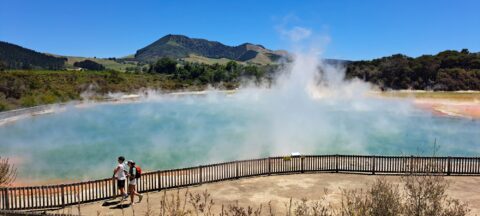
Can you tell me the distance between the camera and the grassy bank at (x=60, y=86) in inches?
2094

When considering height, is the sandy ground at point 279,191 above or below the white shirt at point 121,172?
below

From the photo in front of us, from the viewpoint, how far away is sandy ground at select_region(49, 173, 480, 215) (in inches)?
485

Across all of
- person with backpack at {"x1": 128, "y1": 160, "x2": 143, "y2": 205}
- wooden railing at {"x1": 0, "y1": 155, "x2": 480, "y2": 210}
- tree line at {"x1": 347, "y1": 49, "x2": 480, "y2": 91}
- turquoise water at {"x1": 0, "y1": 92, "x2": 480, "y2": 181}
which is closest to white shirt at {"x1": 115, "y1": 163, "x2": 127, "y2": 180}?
person with backpack at {"x1": 128, "y1": 160, "x2": 143, "y2": 205}

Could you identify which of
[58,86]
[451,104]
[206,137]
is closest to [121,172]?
[206,137]

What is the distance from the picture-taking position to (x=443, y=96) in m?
70.8

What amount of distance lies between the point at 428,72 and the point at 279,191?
81867mm

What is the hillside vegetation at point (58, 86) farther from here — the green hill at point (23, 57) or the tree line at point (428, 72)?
the green hill at point (23, 57)

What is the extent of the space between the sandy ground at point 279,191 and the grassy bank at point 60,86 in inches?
1485

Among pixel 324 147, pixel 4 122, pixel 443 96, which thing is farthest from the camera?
pixel 443 96

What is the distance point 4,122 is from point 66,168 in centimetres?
1986

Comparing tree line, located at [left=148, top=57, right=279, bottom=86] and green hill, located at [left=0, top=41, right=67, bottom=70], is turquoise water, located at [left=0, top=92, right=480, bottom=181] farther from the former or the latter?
green hill, located at [left=0, top=41, right=67, bottom=70]

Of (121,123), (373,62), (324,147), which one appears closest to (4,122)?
(121,123)

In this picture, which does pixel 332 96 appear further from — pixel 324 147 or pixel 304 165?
pixel 304 165

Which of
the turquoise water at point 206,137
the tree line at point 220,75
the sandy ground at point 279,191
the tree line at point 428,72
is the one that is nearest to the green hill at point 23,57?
the tree line at point 220,75
